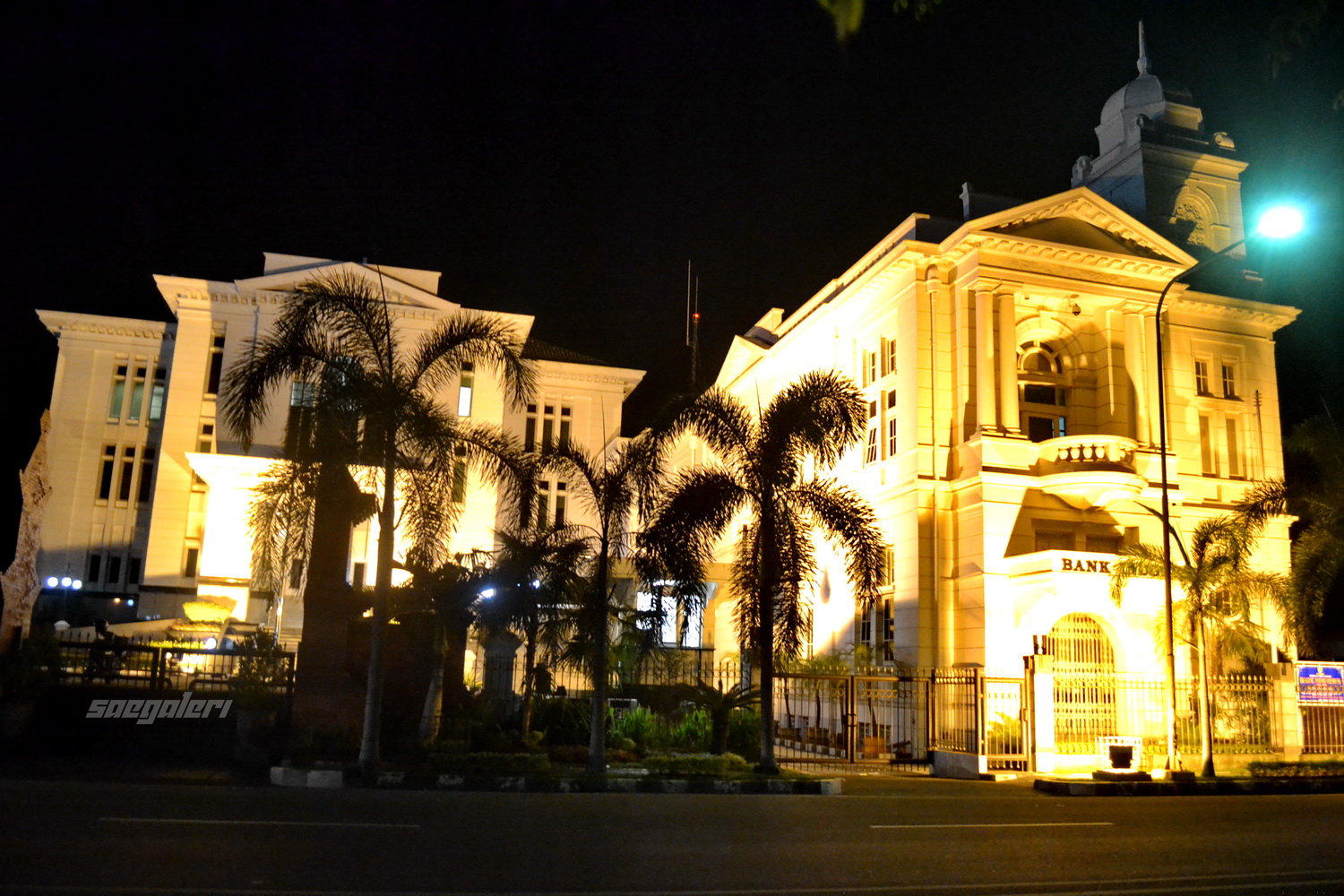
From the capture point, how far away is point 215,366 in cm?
4703

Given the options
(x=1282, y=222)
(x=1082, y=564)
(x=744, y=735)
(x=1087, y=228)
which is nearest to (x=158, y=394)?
(x=744, y=735)

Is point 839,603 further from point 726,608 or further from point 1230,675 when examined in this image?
point 1230,675

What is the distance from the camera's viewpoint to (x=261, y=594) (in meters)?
39.8

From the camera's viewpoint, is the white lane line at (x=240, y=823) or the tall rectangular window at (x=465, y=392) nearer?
the white lane line at (x=240, y=823)

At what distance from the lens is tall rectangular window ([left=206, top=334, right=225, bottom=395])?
46500 mm

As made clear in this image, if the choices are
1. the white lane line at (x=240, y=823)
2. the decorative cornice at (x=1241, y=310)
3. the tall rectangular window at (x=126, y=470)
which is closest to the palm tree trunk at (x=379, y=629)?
the white lane line at (x=240, y=823)

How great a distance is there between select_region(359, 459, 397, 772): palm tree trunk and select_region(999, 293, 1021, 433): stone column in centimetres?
2004

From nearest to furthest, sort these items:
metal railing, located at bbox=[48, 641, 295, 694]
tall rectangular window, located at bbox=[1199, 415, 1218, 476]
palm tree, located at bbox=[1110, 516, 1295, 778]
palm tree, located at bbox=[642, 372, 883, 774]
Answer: palm tree, located at bbox=[642, 372, 883, 774] < metal railing, located at bbox=[48, 641, 295, 694] < palm tree, located at bbox=[1110, 516, 1295, 778] < tall rectangular window, located at bbox=[1199, 415, 1218, 476]

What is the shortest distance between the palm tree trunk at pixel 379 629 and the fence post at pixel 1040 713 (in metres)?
13.9

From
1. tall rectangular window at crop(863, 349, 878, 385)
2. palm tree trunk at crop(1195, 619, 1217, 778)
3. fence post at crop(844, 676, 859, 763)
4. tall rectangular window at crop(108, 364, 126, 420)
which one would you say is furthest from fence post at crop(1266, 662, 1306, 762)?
tall rectangular window at crop(108, 364, 126, 420)

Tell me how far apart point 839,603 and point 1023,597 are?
8.40m

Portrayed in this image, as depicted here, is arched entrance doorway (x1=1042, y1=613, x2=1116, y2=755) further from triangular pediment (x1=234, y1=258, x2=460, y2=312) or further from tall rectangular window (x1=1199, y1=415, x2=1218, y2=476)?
triangular pediment (x1=234, y1=258, x2=460, y2=312)

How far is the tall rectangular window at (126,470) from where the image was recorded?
5038 cm

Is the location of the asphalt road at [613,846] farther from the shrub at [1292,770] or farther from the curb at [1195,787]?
the shrub at [1292,770]
